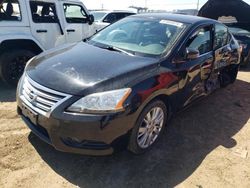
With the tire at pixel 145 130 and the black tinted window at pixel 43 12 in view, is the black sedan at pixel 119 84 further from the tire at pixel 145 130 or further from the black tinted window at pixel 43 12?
the black tinted window at pixel 43 12

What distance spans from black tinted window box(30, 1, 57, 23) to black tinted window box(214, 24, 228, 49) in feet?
11.1

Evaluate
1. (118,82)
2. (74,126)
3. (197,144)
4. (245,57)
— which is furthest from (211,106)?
(245,57)

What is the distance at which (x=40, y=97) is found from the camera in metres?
2.95

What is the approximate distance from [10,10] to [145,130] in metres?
3.72

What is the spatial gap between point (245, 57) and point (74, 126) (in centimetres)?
692

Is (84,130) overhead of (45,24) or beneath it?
beneath

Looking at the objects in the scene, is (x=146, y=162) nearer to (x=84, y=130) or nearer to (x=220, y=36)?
(x=84, y=130)

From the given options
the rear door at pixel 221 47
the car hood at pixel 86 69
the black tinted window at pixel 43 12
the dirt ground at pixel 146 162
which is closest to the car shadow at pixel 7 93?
the dirt ground at pixel 146 162

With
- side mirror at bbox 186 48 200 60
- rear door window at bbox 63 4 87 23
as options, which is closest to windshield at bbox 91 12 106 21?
rear door window at bbox 63 4 87 23

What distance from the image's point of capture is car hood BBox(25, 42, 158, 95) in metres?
2.91

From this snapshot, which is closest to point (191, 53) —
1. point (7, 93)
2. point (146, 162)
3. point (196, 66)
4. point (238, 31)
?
point (196, 66)

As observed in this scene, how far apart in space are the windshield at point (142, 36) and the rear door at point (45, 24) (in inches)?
68.7

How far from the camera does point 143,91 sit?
3.01 meters

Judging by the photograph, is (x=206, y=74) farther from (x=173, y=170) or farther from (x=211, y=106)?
(x=173, y=170)
